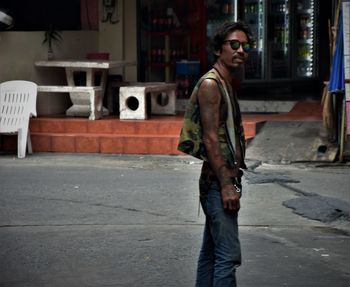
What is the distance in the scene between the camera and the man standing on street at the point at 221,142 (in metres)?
5.12

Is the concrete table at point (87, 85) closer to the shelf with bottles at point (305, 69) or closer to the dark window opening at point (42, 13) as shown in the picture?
the dark window opening at point (42, 13)

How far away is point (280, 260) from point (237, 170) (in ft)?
6.90

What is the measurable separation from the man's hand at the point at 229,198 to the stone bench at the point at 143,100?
7679mm

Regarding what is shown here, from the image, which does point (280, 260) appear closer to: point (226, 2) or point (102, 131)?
point (102, 131)

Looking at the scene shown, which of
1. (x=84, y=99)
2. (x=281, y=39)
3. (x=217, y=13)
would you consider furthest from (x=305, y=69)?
(x=84, y=99)

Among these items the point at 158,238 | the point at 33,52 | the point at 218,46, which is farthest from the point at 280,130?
the point at 218,46

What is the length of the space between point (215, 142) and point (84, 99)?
27.3ft

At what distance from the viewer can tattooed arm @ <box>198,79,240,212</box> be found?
5.12 m

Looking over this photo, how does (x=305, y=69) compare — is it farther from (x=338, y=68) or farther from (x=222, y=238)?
(x=222, y=238)

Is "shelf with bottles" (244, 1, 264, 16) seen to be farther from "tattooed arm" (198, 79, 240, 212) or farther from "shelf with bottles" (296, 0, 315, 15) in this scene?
"tattooed arm" (198, 79, 240, 212)

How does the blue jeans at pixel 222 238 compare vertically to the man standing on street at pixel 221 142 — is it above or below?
below

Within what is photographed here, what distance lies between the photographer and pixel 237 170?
5254 millimetres

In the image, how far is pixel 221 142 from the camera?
520 centimetres

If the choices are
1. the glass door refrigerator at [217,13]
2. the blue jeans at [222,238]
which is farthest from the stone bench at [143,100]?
the blue jeans at [222,238]
